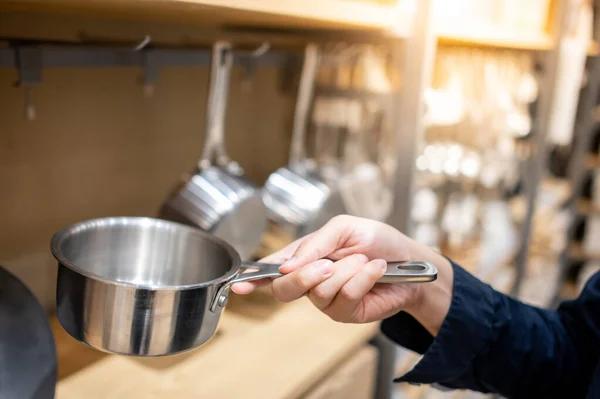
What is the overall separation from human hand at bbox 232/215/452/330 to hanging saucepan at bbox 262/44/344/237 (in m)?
0.31

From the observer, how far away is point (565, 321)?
2.90 ft

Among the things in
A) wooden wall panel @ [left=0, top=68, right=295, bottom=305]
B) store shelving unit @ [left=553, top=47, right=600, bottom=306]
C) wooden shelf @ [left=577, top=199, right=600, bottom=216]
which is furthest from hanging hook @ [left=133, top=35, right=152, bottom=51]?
wooden shelf @ [left=577, top=199, right=600, bottom=216]

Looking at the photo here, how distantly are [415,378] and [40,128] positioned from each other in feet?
2.22

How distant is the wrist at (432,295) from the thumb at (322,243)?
0.37ft

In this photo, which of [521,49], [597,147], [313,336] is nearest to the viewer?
[313,336]

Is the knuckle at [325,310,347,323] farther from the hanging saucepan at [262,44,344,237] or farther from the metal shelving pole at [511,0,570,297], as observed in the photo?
the metal shelving pole at [511,0,570,297]

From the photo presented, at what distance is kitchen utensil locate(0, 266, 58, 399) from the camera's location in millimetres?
671

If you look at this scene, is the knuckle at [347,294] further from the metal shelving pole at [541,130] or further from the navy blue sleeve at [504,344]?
the metal shelving pole at [541,130]

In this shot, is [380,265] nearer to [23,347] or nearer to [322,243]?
[322,243]

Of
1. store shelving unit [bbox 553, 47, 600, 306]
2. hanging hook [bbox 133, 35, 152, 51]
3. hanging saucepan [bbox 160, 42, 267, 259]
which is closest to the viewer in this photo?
hanging hook [bbox 133, 35, 152, 51]

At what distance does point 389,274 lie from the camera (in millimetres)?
628

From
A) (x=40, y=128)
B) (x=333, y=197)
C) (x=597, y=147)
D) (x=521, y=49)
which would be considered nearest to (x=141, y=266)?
(x=40, y=128)

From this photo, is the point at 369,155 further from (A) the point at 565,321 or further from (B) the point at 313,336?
(A) the point at 565,321

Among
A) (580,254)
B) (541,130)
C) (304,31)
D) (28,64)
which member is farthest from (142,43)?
(580,254)
